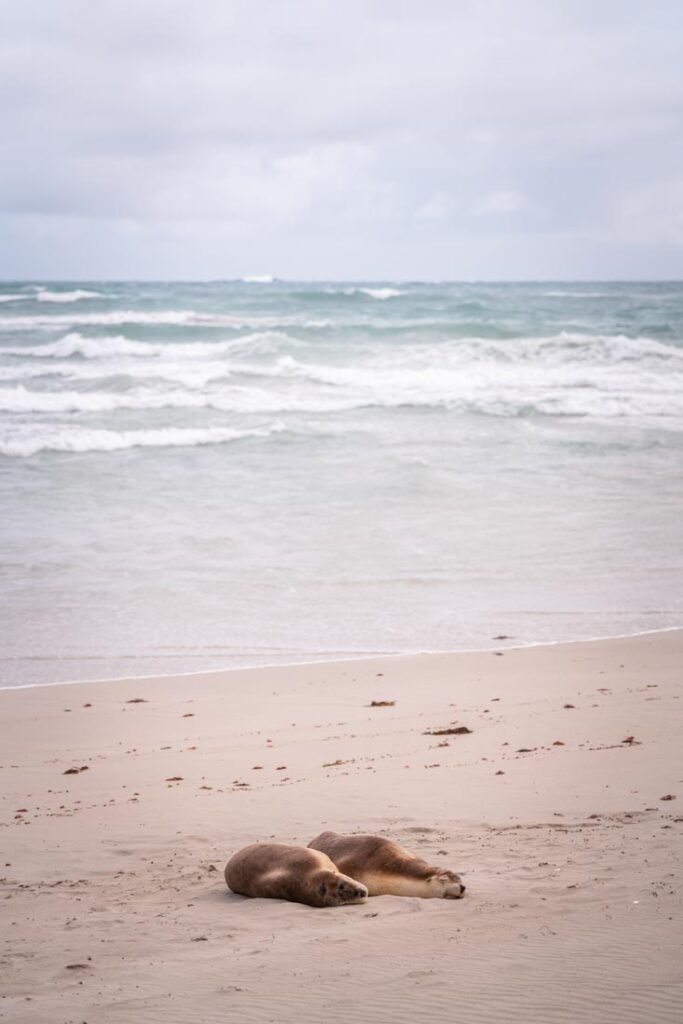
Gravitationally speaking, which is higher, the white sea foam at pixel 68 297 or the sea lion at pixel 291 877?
the white sea foam at pixel 68 297

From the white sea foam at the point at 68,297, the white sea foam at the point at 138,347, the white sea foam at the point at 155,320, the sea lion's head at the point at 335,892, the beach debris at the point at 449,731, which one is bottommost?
the beach debris at the point at 449,731

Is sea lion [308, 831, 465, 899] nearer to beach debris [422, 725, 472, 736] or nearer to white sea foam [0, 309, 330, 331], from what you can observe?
beach debris [422, 725, 472, 736]

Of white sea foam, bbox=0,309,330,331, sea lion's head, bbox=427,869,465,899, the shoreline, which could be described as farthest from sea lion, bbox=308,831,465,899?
white sea foam, bbox=0,309,330,331

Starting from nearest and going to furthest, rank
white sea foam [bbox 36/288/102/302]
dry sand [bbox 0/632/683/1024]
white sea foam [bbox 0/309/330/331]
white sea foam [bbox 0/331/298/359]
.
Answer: dry sand [bbox 0/632/683/1024], white sea foam [bbox 0/331/298/359], white sea foam [bbox 0/309/330/331], white sea foam [bbox 36/288/102/302]

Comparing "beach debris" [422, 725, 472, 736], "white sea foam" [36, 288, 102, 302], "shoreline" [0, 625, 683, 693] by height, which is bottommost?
"shoreline" [0, 625, 683, 693]

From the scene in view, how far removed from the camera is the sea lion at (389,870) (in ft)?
14.3

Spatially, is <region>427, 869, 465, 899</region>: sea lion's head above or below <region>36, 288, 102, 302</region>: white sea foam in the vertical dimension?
below

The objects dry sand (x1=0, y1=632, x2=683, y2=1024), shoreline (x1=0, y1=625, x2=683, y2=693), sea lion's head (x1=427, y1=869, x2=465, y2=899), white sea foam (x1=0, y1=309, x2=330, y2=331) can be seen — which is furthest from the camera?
white sea foam (x1=0, y1=309, x2=330, y2=331)

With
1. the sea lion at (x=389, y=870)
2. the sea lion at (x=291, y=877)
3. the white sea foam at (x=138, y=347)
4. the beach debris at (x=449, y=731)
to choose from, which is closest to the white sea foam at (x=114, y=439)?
the white sea foam at (x=138, y=347)

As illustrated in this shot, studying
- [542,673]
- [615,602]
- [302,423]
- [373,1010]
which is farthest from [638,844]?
[302,423]

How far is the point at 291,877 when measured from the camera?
4457 mm

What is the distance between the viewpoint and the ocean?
10117 millimetres

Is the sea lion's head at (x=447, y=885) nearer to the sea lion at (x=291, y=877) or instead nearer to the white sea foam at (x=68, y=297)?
the sea lion at (x=291, y=877)

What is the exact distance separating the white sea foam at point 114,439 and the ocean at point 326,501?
0.23ft
